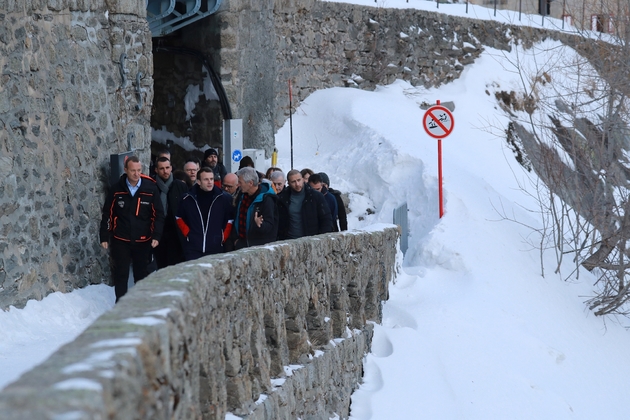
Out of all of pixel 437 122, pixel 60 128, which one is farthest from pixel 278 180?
pixel 437 122

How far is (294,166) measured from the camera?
1533cm

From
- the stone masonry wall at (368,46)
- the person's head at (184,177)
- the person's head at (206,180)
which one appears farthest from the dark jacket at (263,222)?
the stone masonry wall at (368,46)

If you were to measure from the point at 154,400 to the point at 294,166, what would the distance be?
1258 centimetres

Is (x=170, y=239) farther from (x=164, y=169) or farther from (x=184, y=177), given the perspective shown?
(x=184, y=177)

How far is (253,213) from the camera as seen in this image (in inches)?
285

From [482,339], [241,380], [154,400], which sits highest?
[154,400]

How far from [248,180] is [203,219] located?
1.72ft

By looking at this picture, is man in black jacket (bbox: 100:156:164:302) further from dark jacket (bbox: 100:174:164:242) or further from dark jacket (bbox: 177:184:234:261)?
dark jacket (bbox: 177:184:234:261)

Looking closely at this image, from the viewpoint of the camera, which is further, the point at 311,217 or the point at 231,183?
the point at 231,183

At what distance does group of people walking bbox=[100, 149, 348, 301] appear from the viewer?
7305mm

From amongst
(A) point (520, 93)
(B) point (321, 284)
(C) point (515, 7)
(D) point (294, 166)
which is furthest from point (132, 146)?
(C) point (515, 7)

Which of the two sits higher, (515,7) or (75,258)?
(515,7)

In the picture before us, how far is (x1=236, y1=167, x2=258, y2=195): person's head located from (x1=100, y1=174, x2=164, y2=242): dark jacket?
0.89 m

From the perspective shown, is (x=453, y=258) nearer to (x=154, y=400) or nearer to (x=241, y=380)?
(x=241, y=380)
